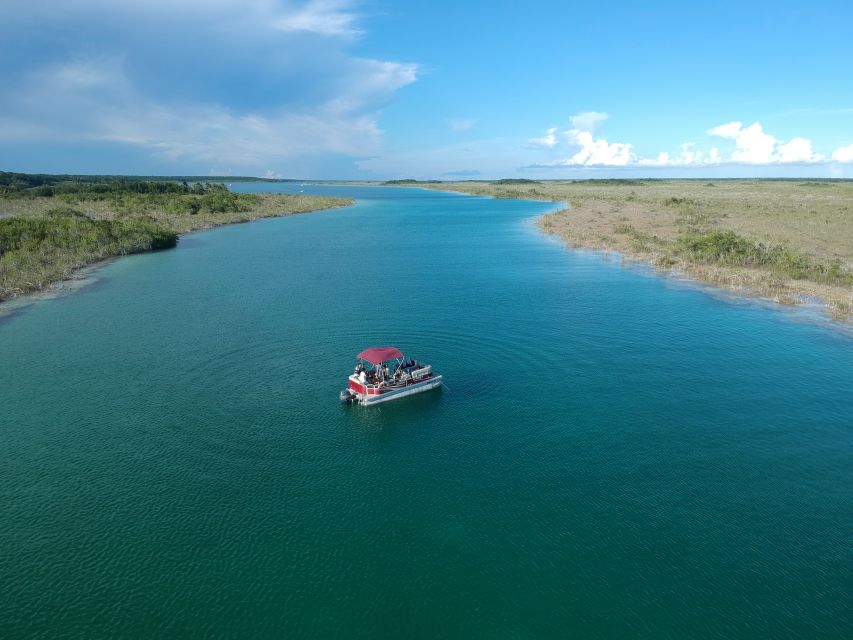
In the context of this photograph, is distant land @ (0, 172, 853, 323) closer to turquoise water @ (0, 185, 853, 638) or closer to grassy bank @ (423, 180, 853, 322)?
grassy bank @ (423, 180, 853, 322)

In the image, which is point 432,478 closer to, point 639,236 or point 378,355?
point 378,355

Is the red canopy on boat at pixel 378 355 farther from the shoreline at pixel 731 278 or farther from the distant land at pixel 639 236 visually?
the distant land at pixel 639 236

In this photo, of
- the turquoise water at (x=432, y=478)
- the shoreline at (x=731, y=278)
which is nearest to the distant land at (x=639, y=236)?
the shoreline at (x=731, y=278)

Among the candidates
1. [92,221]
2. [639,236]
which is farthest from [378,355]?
[92,221]

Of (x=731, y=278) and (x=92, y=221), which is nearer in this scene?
(x=731, y=278)

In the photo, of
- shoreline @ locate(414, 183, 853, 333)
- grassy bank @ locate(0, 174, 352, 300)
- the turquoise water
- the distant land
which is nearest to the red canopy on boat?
the turquoise water
